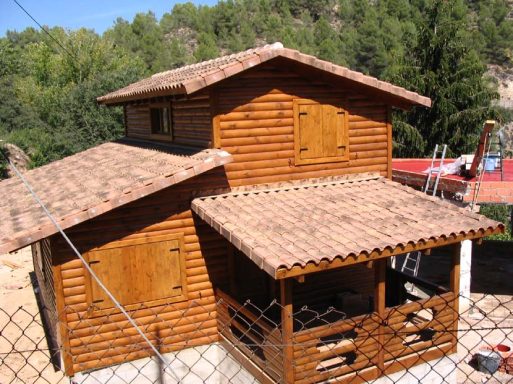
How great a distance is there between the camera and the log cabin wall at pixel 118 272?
8.45 m

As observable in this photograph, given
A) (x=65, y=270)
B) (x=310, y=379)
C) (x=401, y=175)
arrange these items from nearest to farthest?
(x=310, y=379) → (x=65, y=270) → (x=401, y=175)

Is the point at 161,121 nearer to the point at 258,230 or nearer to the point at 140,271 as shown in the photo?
the point at 140,271

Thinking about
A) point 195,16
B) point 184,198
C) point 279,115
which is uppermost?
point 195,16

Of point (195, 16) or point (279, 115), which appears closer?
point (279, 115)

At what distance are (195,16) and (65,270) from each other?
74.4 meters

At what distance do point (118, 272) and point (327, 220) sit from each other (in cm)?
362

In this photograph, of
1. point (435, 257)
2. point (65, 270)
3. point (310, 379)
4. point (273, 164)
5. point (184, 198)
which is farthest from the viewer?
point (435, 257)

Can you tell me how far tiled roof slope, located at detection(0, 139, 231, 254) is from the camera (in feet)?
25.3

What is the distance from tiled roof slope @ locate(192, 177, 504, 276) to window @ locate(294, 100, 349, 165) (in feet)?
1.90

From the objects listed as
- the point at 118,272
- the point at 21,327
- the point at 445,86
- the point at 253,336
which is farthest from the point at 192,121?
the point at 445,86

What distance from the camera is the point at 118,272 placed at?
28.5 ft

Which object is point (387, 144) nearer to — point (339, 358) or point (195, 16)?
point (339, 358)

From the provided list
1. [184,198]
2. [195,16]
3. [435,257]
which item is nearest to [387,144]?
[184,198]

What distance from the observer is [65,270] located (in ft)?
27.5
